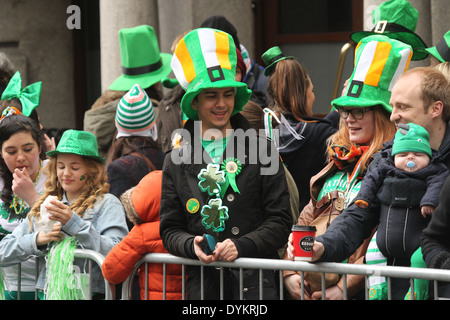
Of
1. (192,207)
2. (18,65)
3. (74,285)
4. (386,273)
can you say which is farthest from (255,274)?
(18,65)

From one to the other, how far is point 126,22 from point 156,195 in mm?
4900

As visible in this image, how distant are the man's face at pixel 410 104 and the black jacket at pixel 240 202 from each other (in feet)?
2.39

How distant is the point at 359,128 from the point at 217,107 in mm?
817

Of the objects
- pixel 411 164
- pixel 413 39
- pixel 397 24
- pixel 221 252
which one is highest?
pixel 397 24

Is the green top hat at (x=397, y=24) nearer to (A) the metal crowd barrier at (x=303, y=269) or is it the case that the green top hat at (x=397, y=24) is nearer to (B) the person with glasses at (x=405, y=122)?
(B) the person with glasses at (x=405, y=122)

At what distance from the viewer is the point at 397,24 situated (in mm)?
6238

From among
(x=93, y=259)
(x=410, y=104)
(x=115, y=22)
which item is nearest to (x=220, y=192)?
(x=93, y=259)

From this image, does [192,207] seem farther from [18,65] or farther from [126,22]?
[18,65]

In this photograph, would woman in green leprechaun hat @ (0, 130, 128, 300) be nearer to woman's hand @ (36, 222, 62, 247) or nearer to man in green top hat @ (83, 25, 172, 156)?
woman's hand @ (36, 222, 62, 247)

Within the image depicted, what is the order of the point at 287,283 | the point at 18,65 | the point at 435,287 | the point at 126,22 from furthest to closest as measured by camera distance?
the point at 18,65 → the point at 126,22 → the point at 287,283 → the point at 435,287

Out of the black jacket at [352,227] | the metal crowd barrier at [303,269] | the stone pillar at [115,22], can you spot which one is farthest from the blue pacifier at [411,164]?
the stone pillar at [115,22]

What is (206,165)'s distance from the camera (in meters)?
4.73

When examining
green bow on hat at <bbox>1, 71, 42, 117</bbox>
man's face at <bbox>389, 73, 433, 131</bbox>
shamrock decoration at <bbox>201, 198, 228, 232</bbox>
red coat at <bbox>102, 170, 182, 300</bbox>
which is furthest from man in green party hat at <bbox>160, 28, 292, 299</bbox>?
green bow on hat at <bbox>1, 71, 42, 117</bbox>

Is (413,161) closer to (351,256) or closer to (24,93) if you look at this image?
(351,256)
